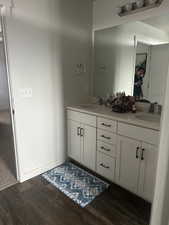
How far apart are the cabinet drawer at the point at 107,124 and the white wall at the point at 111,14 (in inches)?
52.1

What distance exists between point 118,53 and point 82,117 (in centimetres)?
110

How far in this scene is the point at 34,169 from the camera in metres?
2.27

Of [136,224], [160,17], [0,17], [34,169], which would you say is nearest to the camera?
[136,224]

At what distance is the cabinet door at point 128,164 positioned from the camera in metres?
1.74

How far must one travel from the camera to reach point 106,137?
2.00m

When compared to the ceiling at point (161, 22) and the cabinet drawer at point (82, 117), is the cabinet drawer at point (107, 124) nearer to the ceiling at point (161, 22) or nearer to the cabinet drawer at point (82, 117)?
the cabinet drawer at point (82, 117)

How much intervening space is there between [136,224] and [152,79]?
1635 mm

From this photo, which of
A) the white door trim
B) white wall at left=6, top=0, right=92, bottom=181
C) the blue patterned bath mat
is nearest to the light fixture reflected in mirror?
white wall at left=6, top=0, right=92, bottom=181

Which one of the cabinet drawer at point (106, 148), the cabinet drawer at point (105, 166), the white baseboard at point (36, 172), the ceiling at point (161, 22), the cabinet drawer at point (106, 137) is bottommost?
the white baseboard at point (36, 172)

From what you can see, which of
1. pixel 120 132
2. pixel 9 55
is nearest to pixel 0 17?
pixel 9 55

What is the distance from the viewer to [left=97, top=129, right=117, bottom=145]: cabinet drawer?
75.5 inches

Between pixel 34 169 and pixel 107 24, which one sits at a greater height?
pixel 107 24

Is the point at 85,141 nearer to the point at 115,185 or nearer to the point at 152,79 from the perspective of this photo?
the point at 115,185

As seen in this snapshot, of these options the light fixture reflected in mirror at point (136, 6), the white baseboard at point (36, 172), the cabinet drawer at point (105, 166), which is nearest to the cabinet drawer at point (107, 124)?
the cabinet drawer at point (105, 166)
